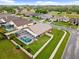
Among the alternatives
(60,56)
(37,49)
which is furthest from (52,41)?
(60,56)

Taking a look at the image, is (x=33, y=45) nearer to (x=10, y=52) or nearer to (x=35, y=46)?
(x=35, y=46)

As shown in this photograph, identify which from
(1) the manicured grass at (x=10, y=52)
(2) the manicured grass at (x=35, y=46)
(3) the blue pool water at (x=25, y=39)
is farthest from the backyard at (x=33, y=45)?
(1) the manicured grass at (x=10, y=52)

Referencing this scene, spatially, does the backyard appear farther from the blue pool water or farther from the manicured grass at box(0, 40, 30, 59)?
the manicured grass at box(0, 40, 30, 59)

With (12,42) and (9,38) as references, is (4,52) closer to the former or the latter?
(12,42)

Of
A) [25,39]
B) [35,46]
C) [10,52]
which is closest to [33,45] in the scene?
[35,46]

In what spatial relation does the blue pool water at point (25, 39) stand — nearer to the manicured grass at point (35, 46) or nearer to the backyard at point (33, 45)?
the backyard at point (33, 45)

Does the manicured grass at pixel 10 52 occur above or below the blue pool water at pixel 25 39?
below

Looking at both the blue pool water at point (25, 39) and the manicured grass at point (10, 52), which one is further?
the blue pool water at point (25, 39)

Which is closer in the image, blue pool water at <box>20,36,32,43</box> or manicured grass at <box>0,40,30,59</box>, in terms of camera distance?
manicured grass at <box>0,40,30,59</box>

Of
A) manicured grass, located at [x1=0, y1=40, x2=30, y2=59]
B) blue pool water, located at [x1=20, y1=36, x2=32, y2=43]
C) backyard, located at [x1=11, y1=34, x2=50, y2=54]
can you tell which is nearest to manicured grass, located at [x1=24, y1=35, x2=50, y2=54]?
backyard, located at [x1=11, y1=34, x2=50, y2=54]
